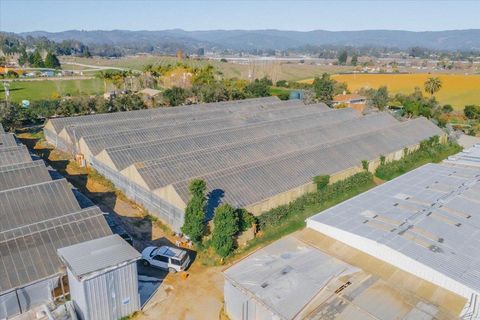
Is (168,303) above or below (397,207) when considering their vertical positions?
below

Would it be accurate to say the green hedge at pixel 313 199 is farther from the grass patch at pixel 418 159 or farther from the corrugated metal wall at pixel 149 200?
the corrugated metal wall at pixel 149 200

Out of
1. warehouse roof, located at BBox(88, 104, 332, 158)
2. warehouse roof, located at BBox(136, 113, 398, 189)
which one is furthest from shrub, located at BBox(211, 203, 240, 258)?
warehouse roof, located at BBox(88, 104, 332, 158)

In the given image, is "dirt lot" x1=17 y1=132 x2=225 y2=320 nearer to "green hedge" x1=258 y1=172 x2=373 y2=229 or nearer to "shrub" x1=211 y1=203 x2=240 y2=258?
"shrub" x1=211 y1=203 x2=240 y2=258

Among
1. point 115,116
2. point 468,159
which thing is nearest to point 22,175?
point 115,116

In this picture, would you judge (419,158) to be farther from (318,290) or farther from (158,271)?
(158,271)

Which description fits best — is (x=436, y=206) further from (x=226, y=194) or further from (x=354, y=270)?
(x=226, y=194)

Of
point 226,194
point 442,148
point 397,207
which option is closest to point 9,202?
point 226,194

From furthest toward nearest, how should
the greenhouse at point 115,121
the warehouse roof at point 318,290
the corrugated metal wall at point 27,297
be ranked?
the greenhouse at point 115,121 < the corrugated metal wall at point 27,297 < the warehouse roof at point 318,290

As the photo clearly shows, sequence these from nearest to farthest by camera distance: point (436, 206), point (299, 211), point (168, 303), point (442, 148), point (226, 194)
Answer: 1. point (168, 303)
2. point (436, 206)
3. point (226, 194)
4. point (299, 211)
5. point (442, 148)

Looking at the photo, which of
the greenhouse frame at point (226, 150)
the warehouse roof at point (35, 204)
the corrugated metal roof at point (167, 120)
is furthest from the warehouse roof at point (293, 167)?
the corrugated metal roof at point (167, 120)
